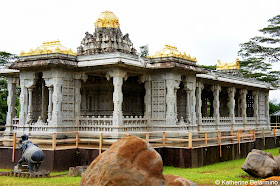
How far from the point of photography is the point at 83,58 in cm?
1855

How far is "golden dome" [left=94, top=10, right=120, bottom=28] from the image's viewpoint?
21.8 m

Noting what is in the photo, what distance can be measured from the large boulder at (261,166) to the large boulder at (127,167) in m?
6.10

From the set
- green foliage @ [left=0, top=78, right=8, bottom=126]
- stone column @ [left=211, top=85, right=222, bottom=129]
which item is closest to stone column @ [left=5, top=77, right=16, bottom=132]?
green foliage @ [left=0, top=78, right=8, bottom=126]

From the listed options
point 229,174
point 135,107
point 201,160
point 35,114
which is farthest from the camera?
point 135,107

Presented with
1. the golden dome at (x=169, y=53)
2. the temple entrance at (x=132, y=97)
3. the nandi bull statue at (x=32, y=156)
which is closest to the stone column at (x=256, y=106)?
the temple entrance at (x=132, y=97)

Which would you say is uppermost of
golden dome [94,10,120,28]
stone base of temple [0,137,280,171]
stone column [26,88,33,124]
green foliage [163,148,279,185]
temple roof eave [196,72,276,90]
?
golden dome [94,10,120,28]

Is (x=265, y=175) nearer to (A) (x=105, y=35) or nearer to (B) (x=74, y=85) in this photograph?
(B) (x=74, y=85)

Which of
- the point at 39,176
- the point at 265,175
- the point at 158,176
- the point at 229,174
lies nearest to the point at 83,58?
the point at 39,176

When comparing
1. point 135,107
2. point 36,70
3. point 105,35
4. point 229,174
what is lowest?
point 229,174

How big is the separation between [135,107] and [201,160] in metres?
8.10

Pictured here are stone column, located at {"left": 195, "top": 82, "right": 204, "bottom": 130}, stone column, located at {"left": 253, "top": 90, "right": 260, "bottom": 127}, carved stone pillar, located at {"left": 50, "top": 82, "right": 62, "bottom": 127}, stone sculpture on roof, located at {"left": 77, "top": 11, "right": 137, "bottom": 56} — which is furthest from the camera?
stone column, located at {"left": 253, "top": 90, "right": 260, "bottom": 127}

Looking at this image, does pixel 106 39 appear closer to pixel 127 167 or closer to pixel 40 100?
pixel 40 100

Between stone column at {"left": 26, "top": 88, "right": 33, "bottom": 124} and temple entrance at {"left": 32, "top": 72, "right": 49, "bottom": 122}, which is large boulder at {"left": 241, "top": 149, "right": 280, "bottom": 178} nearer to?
stone column at {"left": 26, "top": 88, "right": 33, "bottom": 124}

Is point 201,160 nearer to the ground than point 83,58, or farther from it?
nearer to the ground
